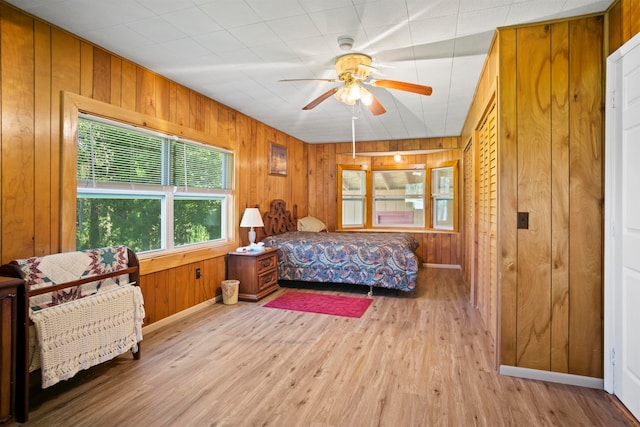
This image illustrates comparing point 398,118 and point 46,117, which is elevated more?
point 398,118

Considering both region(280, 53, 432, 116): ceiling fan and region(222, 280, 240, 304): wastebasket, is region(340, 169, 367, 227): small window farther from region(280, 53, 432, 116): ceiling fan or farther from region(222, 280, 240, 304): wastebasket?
region(280, 53, 432, 116): ceiling fan

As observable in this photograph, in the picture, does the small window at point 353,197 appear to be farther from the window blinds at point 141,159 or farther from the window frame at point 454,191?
the window blinds at point 141,159

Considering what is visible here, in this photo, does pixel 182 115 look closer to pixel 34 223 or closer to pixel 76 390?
pixel 34 223

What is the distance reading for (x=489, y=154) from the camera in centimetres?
300

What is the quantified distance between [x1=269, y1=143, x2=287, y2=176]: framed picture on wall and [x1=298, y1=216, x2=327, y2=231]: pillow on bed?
938mm

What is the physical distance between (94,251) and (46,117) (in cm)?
100

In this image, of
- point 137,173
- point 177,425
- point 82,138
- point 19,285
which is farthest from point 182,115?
point 177,425

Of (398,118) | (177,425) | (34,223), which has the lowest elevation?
(177,425)

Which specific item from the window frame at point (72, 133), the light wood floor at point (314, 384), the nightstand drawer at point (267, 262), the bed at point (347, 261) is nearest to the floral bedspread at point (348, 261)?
the bed at point (347, 261)

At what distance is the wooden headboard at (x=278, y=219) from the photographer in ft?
17.3

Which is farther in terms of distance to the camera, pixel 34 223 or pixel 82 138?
pixel 82 138

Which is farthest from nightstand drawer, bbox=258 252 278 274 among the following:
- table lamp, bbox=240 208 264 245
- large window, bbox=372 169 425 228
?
large window, bbox=372 169 425 228

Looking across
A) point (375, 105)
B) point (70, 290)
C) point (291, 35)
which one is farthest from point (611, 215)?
point (70, 290)

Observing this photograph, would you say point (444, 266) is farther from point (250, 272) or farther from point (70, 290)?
point (70, 290)
